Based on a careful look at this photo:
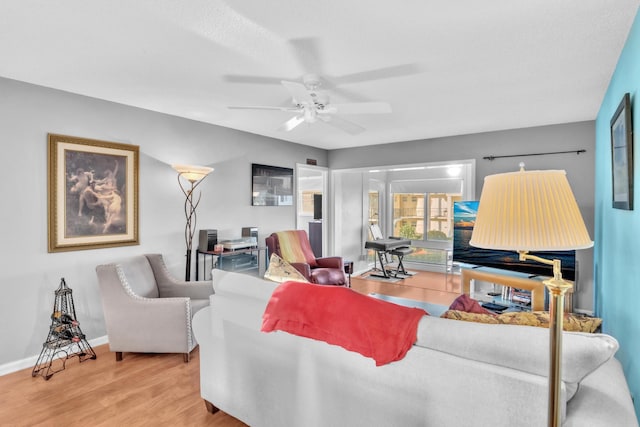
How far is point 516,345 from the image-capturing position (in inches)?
47.4

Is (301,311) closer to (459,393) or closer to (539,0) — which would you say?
(459,393)

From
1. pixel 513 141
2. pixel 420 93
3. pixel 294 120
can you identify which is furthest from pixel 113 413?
pixel 513 141

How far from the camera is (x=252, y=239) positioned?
14.8 feet

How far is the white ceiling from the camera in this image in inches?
72.6

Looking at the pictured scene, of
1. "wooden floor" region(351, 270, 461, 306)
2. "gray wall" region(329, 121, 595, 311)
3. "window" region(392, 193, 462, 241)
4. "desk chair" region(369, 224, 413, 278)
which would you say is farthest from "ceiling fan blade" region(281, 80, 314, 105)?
"window" region(392, 193, 462, 241)

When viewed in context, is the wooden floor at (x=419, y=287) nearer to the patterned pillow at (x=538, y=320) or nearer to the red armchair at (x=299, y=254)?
the red armchair at (x=299, y=254)

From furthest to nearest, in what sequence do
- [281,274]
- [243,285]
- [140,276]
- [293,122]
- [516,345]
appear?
[140,276]
[293,122]
[281,274]
[243,285]
[516,345]

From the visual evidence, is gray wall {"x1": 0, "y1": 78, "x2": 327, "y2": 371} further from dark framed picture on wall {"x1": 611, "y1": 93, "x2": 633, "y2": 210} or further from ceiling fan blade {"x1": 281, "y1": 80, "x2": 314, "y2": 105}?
→ dark framed picture on wall {"x1": 611, "y1": 93, "x2": 633, "y2": 210}

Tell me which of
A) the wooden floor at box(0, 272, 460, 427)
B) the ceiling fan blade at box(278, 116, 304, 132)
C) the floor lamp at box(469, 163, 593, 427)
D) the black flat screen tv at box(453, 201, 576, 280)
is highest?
the ceiling fan blade at box(278, 116, 304, 132)

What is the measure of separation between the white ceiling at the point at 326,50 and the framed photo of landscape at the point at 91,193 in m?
0.52

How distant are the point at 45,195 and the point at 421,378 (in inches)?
133

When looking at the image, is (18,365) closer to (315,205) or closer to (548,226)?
(548,226)

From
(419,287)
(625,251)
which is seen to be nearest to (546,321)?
(625,251)

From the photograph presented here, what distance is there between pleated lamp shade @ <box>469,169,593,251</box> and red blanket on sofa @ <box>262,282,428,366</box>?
587mm
